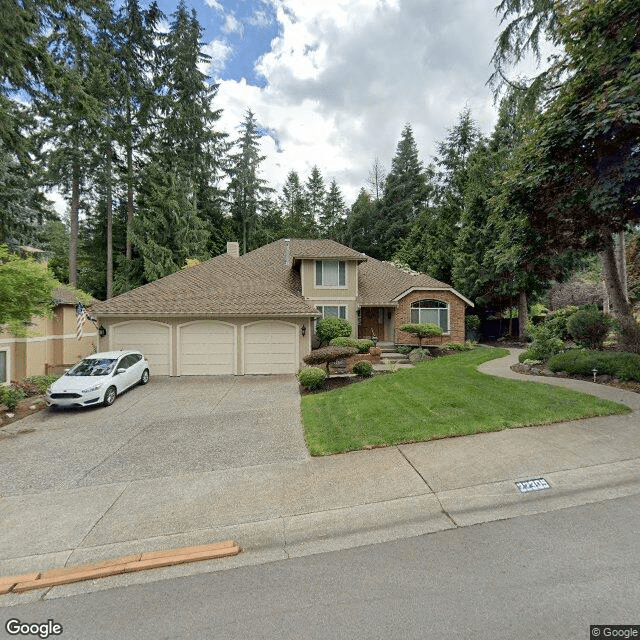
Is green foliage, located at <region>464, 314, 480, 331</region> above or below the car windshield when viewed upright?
above

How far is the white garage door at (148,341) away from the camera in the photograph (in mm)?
14945

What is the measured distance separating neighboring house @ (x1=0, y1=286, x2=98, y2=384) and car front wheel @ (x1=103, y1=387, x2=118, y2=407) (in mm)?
3831

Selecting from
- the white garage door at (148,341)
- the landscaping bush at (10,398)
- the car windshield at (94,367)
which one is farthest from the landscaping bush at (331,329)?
the landscaping bush at (10,398)

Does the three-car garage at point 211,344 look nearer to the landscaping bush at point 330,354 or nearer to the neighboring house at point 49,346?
the landscaping bush at point 330,354

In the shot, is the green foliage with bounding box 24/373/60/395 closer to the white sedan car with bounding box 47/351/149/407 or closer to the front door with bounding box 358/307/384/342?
the white sedan car with bounding box 47/351/149/407

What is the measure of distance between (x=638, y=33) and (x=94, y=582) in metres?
13.7

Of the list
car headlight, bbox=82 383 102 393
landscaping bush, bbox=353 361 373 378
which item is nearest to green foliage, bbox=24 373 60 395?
car headlight, bbox=82 383 102 393

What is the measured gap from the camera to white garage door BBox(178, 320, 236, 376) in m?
15.0

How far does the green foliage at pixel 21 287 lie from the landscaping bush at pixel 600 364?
16251 millimetres

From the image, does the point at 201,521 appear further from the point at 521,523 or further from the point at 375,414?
the point at 375,414

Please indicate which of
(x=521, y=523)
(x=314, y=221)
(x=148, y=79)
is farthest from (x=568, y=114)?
(x=314, y=221)

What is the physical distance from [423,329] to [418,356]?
1.82 meters

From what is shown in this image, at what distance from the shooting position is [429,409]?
8.34 meters

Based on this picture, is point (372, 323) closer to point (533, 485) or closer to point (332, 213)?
point (533, 485)
